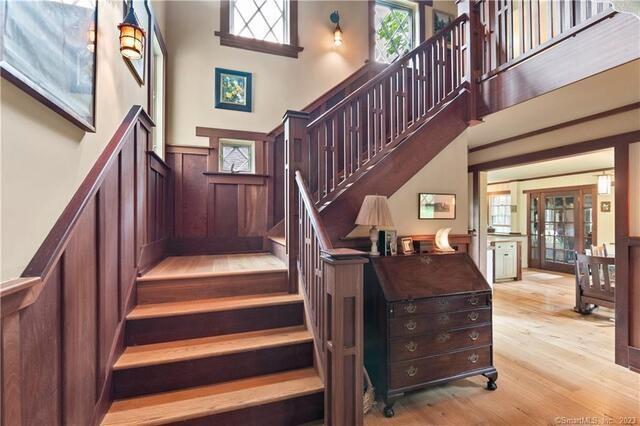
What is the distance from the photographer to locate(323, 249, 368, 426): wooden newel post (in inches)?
65.2

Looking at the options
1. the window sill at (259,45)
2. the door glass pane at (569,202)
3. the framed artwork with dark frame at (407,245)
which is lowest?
the framed artwork with dark frame at (407,245)

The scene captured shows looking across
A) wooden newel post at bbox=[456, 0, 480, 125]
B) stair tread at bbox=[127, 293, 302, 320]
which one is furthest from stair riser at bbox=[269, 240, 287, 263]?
wooden newel post at bbox=[456, 0, 480, 125]

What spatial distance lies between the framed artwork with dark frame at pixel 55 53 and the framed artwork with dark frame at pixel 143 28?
1.95 ft

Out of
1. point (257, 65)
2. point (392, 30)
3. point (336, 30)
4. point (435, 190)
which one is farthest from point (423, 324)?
point (392, 30)

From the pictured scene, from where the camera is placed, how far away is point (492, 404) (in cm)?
223

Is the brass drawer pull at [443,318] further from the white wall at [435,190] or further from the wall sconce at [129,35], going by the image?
the wall sconce at [129,35]

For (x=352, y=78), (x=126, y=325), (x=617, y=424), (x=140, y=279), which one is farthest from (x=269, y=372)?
(x=352, y=78)

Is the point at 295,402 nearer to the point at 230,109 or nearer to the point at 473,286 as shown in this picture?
the point at 473,286

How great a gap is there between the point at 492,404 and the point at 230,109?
369 cm

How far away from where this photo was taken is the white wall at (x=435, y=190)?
2873 mm

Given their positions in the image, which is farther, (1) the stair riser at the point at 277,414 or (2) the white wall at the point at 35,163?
(1) the stair riser at the point at 277,414

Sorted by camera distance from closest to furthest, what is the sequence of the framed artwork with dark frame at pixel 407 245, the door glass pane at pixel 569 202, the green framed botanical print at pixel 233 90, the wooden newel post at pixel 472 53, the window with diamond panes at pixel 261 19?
the framed artwork with dark frame at pixel 407 245
the wooden newel post at pixel 472 53
the green framed botanical print at pixel 233 90
the window with diamond panes at pixel 261 19
the door glass pane at pixel 569 202

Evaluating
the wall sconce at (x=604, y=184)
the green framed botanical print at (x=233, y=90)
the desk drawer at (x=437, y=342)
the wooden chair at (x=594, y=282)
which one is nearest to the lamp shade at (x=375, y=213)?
the desk drawer at (x=437, y=342)

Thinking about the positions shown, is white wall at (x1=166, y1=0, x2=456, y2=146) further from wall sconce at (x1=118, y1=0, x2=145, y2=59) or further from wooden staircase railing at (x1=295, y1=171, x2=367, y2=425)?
wooden staircase railing at (x1=295, y1=171, x2=367, y2=425)
